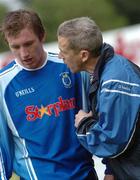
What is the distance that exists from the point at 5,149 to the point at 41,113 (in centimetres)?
34

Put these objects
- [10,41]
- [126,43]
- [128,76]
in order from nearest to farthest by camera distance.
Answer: [128,76]
[10,41]
[126,43]

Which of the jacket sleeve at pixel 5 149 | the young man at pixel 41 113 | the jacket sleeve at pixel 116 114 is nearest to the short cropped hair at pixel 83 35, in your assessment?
the jacket sleeve at pixel 116 114

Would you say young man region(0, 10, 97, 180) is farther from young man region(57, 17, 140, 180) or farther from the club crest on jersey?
young man region(57, 17, 140, 180)

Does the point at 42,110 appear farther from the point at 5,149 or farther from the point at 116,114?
the point at 116,114

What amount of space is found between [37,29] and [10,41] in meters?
0.20

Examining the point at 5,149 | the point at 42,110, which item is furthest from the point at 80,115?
the point at 5,149

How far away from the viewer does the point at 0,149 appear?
462 centimetres

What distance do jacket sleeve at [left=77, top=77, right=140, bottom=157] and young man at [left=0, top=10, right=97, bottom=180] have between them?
509 mm

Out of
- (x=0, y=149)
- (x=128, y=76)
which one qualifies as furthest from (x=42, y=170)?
(x=128, y=76)

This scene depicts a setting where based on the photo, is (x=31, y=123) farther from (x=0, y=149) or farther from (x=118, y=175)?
(x=118, y=175)

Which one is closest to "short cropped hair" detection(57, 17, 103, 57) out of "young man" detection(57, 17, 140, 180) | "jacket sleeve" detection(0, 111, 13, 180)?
"young man" detection(57, 17, 140, 180)

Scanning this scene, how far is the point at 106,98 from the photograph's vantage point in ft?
13.2

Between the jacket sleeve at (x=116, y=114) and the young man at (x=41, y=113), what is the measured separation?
509mm

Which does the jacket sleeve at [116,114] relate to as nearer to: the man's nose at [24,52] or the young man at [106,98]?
the young man at [106,98]
